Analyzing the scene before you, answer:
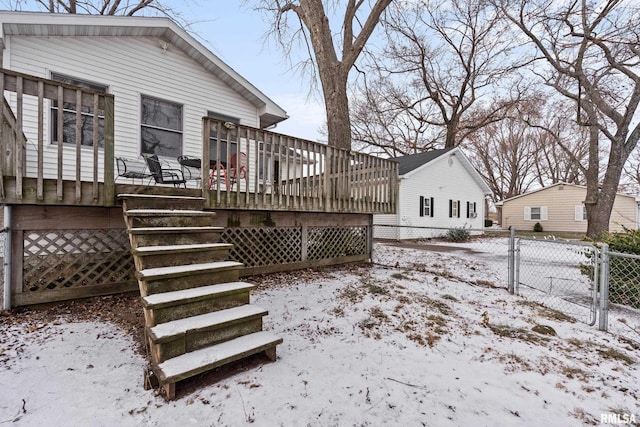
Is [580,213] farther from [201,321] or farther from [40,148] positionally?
[40,148]

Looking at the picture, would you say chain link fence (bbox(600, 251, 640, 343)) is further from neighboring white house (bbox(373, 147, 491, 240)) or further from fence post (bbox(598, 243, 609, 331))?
neighboring white house (bbox(373, 147, 491, 240))

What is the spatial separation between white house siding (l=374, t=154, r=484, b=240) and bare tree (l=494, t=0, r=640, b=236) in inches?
204

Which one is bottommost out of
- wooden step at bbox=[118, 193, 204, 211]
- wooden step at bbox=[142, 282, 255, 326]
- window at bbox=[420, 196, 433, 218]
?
wooden step at bbox=[142, 282, 255, 326]

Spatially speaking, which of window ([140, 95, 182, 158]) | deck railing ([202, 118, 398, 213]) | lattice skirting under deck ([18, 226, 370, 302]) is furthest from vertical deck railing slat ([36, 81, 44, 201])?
window ([140, 95, 182, 158])

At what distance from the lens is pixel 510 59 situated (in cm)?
1576

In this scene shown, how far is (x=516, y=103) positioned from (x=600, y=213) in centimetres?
843

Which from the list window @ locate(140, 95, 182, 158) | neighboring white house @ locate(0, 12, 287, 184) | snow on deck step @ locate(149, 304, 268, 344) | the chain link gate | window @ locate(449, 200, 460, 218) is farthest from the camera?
window @ locate(449, 200, 460, 218)

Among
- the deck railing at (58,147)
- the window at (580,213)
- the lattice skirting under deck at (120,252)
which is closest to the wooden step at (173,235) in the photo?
the deck railing at (58,147)

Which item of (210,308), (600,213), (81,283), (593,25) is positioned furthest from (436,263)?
(593,25)

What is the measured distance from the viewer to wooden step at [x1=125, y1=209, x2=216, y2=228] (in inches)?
110

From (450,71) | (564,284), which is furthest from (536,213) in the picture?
(564,284)

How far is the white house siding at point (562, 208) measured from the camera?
1936 centimetres

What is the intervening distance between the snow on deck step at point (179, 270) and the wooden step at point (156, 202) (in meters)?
1.03

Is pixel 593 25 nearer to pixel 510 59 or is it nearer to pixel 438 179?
pixel 510 59
